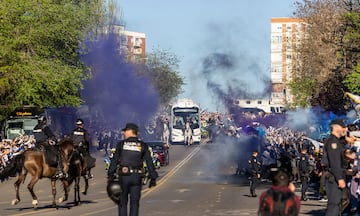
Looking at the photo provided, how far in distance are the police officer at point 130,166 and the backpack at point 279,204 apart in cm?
490

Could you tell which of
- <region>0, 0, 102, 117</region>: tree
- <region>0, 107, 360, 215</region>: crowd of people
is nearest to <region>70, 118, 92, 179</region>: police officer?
<region>0, 107, 360, 215</region>: crowd of people

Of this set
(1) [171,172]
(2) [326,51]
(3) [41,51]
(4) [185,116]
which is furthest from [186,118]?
(1) [171,172]

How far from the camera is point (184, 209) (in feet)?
76.1

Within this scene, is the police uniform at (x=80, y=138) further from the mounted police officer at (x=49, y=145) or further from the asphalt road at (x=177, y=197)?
the asphalt road at (x=177, y=197)

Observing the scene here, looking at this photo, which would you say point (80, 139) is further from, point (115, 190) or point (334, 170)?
point (334, 170)

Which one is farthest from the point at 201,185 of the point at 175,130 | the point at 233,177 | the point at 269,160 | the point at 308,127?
the point at 175,130

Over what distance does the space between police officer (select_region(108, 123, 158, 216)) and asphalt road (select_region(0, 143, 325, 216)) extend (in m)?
5.86

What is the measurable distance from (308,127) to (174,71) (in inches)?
2302

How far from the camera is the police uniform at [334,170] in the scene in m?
15.3

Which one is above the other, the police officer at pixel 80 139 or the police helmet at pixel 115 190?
the police officer at pixel 80 139

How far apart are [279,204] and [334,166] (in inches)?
173

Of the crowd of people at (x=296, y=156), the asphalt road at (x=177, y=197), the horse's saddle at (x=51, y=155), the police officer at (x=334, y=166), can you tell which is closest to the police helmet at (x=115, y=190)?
the crowd of people at (x=296, y=156)

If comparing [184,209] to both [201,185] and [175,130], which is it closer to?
[201,185]

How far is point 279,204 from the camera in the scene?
1112 centimetres
